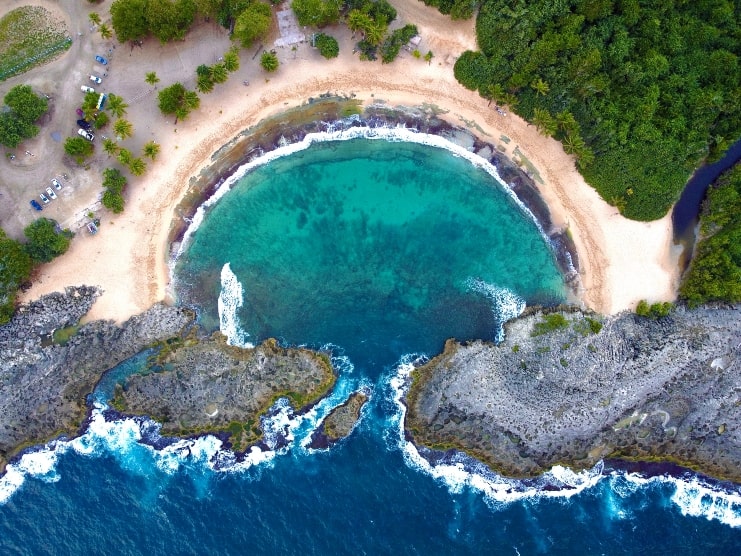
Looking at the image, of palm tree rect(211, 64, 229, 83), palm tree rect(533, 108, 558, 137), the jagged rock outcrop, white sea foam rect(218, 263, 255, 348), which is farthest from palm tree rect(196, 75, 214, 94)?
palm tree rect(533, 108, 558, 137)

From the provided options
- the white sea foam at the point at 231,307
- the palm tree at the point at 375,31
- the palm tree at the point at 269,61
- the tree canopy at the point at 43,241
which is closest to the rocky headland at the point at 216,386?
the white sea foam at the point at 231,307

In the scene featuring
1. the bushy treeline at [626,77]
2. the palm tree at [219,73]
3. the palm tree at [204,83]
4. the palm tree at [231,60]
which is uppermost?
the bushy treeline at [626,77]

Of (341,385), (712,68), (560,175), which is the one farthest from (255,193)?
(712,68)

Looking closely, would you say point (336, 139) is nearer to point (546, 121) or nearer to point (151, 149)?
point (151, 149)

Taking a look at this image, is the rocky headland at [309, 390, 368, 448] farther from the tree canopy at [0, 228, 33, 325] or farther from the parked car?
the parked car

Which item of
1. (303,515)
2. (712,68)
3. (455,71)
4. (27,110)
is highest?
(712,68)

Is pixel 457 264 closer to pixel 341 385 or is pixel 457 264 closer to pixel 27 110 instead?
pixel 341 385

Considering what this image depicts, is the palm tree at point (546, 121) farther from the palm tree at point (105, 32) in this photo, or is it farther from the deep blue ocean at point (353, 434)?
the palm tree at point (105, 32)

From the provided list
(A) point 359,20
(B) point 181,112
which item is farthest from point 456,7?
(B) point 181,112
